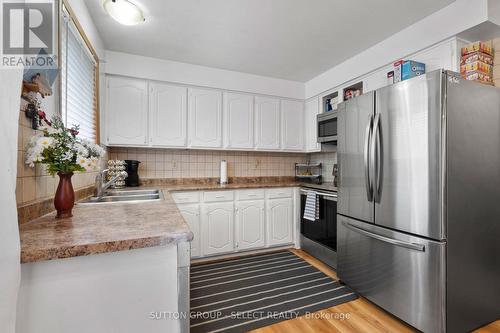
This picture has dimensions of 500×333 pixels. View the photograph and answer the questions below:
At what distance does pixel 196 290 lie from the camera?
206 cm

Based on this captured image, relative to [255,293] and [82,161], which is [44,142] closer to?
[82,161]

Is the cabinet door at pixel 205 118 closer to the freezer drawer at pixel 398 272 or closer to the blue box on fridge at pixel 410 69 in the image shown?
the freezer drawer at pixel 398 272

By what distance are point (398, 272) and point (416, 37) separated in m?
1.95

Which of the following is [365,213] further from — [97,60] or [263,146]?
[97,60]

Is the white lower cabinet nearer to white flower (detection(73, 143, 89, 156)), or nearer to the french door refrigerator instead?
the french door refrigerator

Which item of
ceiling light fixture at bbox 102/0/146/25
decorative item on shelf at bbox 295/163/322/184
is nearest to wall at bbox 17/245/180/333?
ceiling light fixture at bbox 102/0/146/25

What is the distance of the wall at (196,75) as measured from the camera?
2597 millimetres

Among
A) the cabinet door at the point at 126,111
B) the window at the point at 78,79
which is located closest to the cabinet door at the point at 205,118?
the cabinet door at the point at 126,111

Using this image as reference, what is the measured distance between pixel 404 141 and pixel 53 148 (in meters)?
2.04

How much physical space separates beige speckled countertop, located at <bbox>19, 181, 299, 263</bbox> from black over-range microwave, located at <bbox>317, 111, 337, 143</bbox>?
2272 millimetres

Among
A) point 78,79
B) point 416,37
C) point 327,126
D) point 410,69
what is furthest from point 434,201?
point 78,79

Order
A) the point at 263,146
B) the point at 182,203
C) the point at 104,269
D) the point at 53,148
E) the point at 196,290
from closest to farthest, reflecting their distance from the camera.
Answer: the point at 104,269 → the point at 53,148 → the point at 196,290 → the point at 182,203 → the point at 263,146

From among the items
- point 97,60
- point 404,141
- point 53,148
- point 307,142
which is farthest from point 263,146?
point 53,148

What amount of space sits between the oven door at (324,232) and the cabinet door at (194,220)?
1.36 meters
